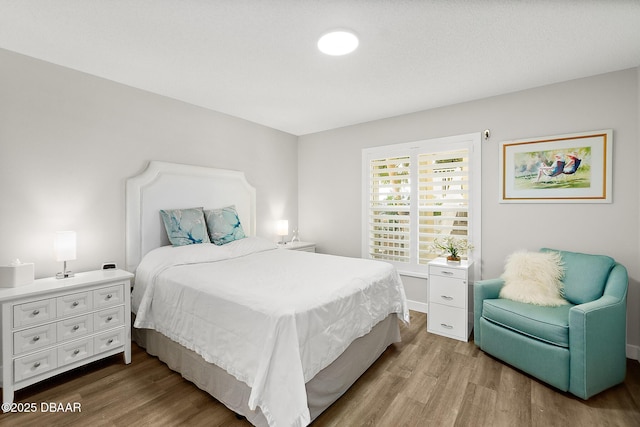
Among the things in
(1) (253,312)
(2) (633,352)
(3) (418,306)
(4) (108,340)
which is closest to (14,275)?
(4) (108,340)

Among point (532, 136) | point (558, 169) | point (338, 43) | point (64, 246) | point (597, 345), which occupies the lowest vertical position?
point (597, 345)

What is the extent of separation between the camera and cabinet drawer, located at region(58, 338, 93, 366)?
2.09 meters

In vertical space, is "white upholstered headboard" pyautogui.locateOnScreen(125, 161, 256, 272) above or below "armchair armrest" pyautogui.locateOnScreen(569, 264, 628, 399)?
above

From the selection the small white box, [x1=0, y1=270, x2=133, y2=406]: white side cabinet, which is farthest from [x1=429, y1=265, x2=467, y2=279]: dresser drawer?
the small white box

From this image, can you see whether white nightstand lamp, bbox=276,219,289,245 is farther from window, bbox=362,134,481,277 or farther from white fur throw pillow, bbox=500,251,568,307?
white fur throw pillow, bbox=500,251,568,307

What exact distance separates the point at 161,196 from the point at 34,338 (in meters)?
1.52

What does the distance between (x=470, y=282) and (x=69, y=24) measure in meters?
4.05

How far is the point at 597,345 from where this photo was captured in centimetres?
197

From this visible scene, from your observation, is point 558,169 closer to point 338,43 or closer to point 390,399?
point 338,43

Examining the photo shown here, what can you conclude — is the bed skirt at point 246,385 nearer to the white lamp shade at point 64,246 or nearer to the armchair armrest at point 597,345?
the white lamp shade at point 64,246

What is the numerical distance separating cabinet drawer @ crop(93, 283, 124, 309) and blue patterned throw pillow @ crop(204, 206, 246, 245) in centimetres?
102

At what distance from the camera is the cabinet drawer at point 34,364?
190 cm

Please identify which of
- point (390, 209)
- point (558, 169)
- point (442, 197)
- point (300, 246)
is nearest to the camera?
point (558, 169)

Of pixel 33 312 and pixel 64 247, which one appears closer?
pixel 33 312
